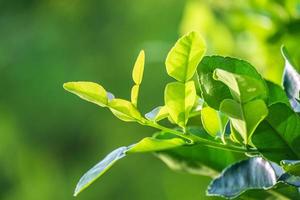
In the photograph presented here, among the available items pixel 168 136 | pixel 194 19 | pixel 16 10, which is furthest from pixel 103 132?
pixel 168 136

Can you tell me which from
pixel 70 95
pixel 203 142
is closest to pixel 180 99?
pixel 203 142

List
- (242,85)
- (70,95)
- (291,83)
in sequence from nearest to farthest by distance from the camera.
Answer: (242,85) < (291,83) < (70,95)

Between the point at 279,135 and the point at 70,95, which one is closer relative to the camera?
the point at 279,135

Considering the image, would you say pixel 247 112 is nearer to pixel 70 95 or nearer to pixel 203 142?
pixel 203 142

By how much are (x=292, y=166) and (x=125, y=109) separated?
0.12 meters

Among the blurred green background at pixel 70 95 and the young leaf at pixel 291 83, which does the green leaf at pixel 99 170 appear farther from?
the blurred green background at pixel 70 95

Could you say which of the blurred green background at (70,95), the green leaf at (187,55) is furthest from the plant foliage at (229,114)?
the blurred green background at (70,95)

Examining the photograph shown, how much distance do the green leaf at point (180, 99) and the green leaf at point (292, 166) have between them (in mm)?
73

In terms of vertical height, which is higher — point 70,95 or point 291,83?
point 291,83

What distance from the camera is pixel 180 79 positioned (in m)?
0.48

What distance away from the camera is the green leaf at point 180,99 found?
479 millimetres

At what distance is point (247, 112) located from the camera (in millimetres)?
451

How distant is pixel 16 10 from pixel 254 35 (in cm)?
347

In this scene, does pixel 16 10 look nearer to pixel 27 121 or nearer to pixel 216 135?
pixel 27 121
